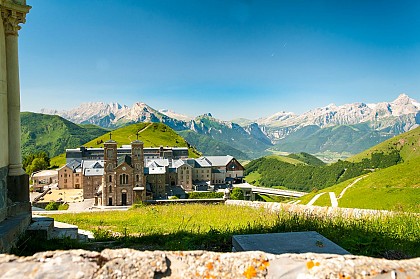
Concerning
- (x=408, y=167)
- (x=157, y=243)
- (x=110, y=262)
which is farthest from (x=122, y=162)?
(x=110, y=262)

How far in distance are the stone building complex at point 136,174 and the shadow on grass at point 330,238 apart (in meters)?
53.3

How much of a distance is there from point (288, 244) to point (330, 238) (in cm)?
268

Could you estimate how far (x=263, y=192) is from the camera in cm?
10050

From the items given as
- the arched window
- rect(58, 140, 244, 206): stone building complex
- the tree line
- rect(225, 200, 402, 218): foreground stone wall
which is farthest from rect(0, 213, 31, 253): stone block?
the tree line

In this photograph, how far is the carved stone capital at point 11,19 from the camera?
9.94 m

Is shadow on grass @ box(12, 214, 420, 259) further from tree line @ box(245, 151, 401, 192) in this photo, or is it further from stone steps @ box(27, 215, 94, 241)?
tree line @ box(245, 151, 401, 192)

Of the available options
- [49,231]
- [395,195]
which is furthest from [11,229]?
[395,195]

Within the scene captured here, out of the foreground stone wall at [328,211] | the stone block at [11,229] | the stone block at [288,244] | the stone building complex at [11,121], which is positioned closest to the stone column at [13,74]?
the stone building complex at [11,121]

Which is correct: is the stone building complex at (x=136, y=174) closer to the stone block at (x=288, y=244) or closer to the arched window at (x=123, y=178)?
the arched window at (x=123, y=178)

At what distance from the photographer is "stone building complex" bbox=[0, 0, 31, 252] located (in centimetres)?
944

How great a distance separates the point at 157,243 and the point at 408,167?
3811 centimetres

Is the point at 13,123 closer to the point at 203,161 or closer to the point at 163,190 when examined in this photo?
the point at 163,190

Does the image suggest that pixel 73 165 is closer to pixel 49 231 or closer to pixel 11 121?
pixel 11 121

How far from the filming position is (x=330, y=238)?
7.86 metres
